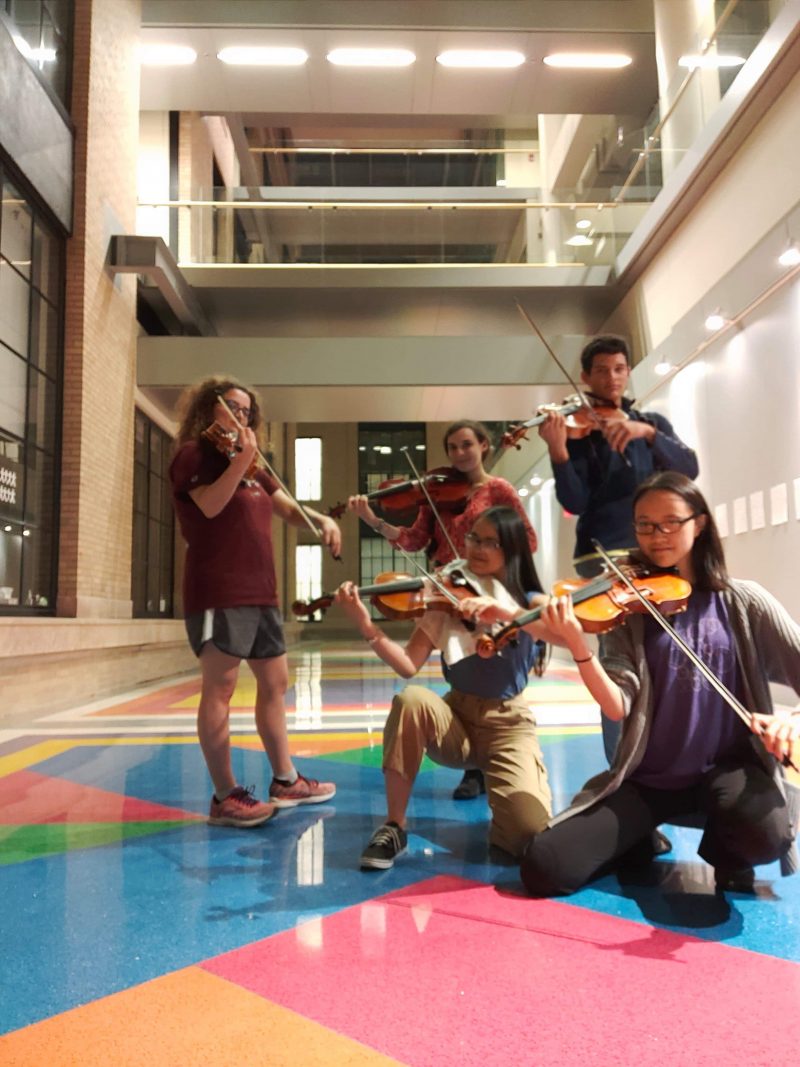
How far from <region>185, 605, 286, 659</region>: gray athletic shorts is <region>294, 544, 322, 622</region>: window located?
17.6 metres

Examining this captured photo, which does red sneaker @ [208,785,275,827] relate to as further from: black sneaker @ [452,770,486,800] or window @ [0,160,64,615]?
window @ [0,160,64,615]

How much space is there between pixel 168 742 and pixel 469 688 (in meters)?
2.24

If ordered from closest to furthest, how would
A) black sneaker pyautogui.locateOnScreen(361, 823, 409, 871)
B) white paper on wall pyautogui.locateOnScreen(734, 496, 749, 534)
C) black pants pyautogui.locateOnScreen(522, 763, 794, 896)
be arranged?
black pants pyautogui.locateOnScreen(522, 763, 794, 896) < black sneaker pyautogui.locateOnScreen(361, 823, 409, 871) < white paper on wall pyautogui.locateOnScreen(734, 496, 749, 534)

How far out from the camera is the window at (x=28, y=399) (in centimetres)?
561

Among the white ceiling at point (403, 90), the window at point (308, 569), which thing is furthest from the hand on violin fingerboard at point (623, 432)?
the window at point (308, 569)

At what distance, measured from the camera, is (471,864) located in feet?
6.69

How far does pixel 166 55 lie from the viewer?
27.2 ft

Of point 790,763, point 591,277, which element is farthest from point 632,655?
point 591,277

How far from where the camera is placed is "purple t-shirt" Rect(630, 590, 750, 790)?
1.83 m

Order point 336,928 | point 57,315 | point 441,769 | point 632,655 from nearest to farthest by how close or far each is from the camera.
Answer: point 336,928, point 632,655, point 441,769, point 57,315

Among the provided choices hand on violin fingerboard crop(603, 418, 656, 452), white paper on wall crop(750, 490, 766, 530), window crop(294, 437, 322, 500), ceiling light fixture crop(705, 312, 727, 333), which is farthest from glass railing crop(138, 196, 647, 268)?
window crop(294, 437, 322, 500)

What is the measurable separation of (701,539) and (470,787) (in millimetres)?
1342

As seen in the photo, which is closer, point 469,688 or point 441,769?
point 469,688

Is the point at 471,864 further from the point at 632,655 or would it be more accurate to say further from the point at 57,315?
the point at 57,315
